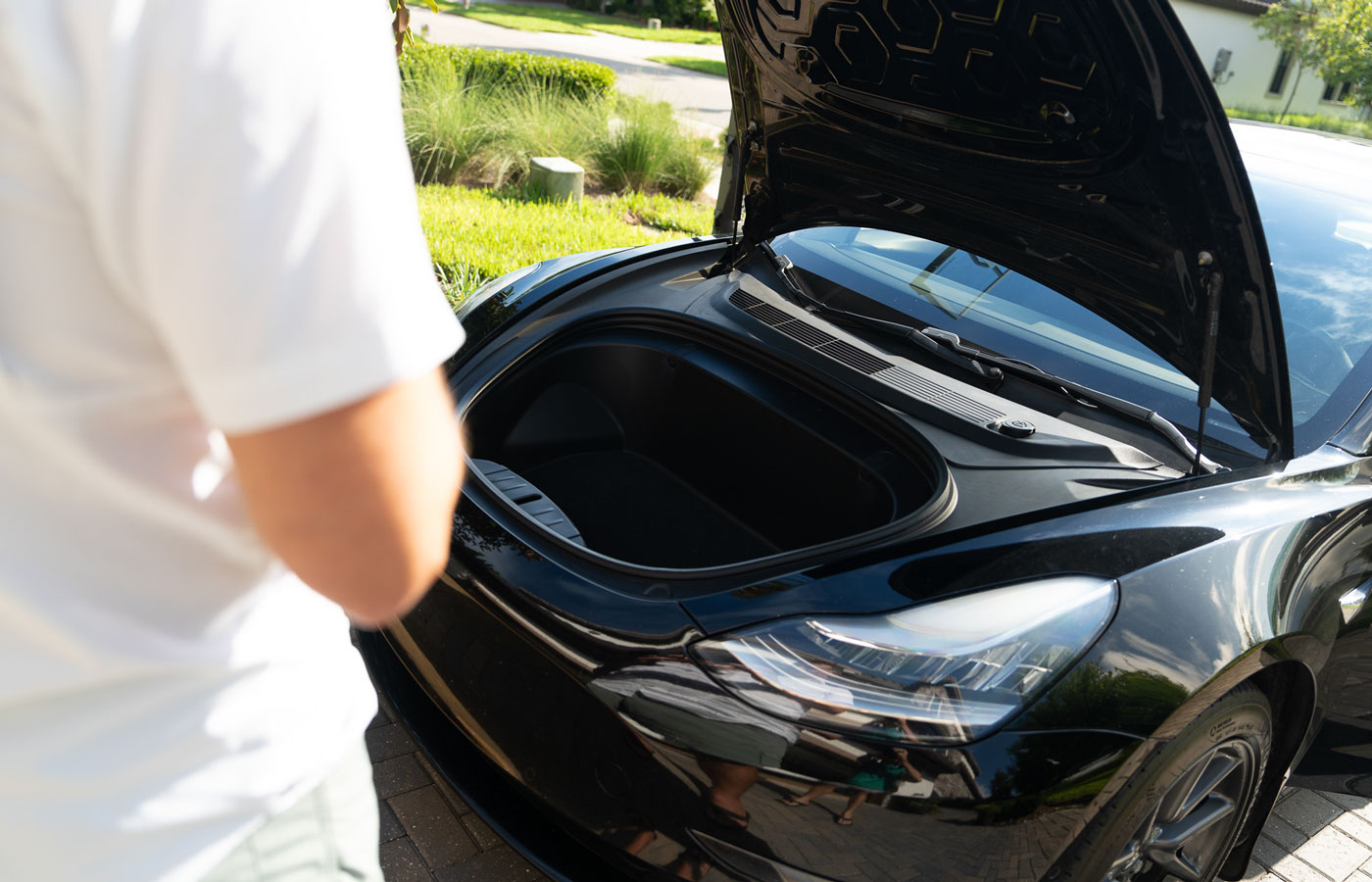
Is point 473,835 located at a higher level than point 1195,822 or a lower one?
lower

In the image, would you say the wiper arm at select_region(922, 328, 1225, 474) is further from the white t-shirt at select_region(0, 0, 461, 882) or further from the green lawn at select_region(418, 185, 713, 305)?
the green lawn at select_region(418, 185, 713, 305)

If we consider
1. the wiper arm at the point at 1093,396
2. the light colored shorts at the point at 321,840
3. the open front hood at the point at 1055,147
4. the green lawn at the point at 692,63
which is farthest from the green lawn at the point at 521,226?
the green lawn at the point at 692,63

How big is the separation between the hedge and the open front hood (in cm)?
584

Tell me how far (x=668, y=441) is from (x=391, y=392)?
2.20 metres

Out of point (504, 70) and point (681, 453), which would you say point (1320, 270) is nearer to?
point (681, 453)

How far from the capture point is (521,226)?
5816 mm

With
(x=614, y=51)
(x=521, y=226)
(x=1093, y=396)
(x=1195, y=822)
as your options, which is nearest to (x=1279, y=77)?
(x=614, y=51)

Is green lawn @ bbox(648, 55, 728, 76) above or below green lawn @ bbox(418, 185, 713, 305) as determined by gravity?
below

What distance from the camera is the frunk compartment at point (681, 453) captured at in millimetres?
2281

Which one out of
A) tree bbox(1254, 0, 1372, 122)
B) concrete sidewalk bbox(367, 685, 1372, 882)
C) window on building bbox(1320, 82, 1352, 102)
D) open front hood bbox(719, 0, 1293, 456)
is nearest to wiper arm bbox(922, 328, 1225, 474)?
open front hood bbox(719, 0, 1293, 456)

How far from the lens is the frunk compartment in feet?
7.48

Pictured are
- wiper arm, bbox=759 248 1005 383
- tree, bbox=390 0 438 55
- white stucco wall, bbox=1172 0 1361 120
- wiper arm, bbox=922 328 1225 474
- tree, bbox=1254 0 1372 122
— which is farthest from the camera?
white stucco wall, bbox=1172 0 1361 120

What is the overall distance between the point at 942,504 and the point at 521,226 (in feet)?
14.3

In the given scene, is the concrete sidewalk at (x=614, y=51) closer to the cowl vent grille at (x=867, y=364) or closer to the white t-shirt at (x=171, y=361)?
the cowl vent grille at (x=867, y=364)
